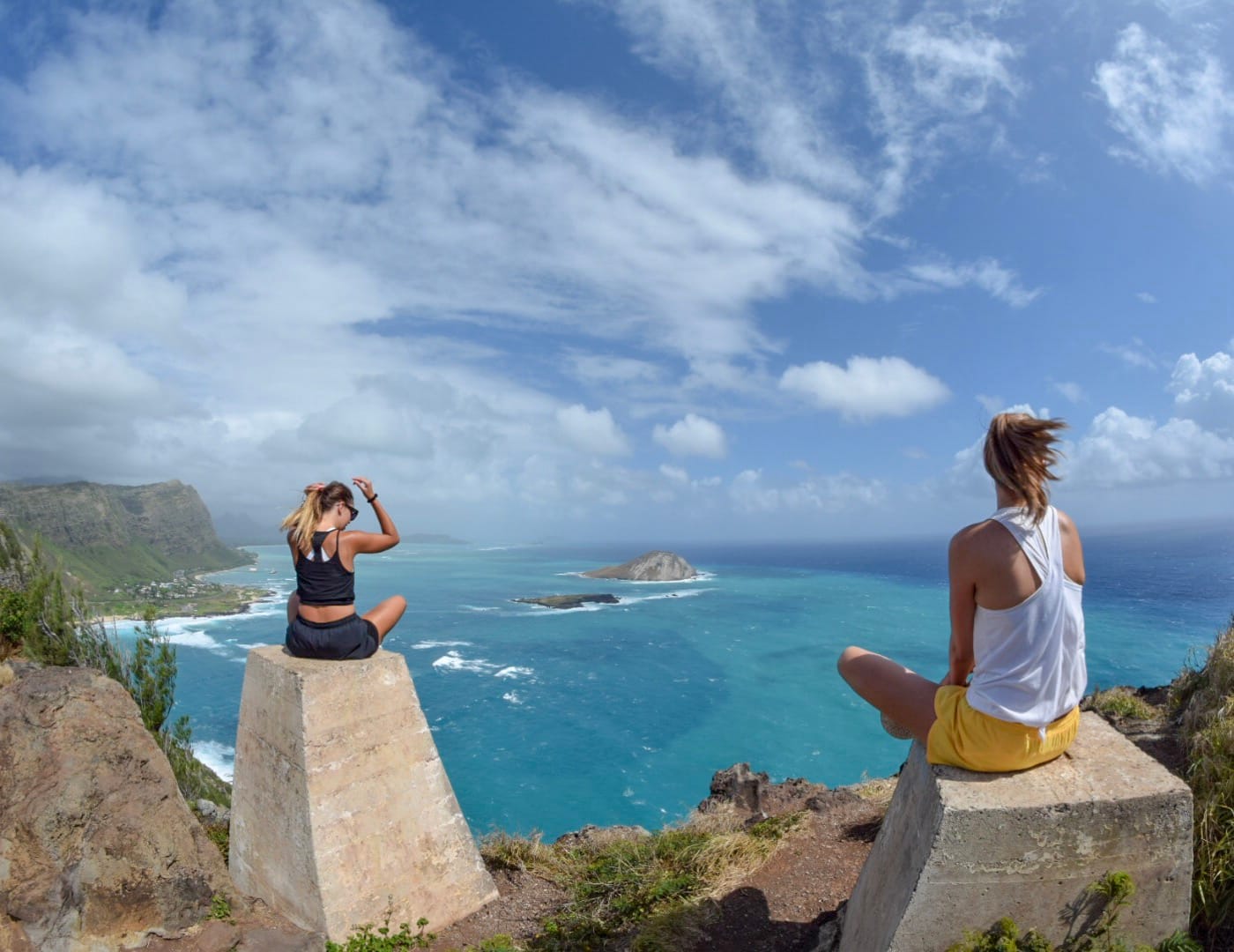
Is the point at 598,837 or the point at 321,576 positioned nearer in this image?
the point at 321,576

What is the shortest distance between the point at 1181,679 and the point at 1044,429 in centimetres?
901

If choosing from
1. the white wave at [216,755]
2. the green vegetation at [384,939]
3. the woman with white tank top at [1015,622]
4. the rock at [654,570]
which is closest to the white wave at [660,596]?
the rock at [654,570]

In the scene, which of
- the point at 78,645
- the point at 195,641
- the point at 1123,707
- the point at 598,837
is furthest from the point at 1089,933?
the point at 195,641

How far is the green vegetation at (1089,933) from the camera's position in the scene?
322cm

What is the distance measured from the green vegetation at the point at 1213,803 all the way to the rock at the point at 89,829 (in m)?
7.10

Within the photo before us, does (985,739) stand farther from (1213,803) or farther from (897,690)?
(1213,803)

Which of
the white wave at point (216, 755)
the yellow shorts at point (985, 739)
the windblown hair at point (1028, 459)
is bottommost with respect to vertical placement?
the white wave at point (216, 755)

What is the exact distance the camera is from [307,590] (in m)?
5.83

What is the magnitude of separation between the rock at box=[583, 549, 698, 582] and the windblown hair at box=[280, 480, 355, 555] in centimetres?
11467

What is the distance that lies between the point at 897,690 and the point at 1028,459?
1390mm

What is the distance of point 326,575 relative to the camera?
18.9ft

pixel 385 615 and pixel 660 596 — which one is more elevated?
pixel 385 615

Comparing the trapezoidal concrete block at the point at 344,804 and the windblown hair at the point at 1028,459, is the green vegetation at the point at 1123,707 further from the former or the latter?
the trapezoidal concrete block at the point at 344,804

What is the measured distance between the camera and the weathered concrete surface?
3.15 meters
